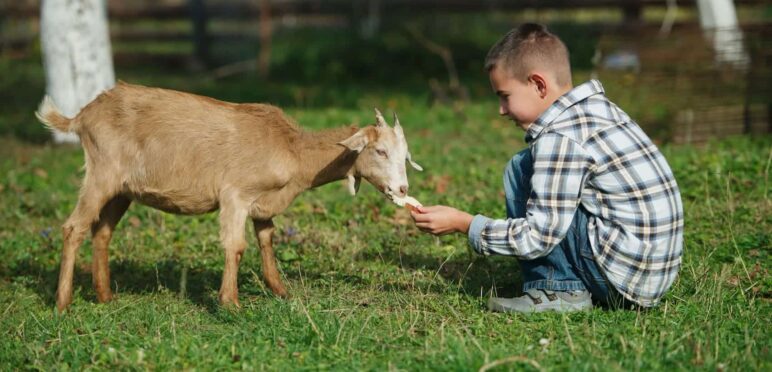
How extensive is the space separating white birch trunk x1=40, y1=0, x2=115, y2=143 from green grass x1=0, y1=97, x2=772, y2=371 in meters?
2.12

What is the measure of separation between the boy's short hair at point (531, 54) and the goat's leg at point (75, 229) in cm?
278

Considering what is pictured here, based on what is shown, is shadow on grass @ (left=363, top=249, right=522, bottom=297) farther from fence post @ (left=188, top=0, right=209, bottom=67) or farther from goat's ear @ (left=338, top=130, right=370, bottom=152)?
fence post @ (left=188, top=0, right=209, bottom=67)

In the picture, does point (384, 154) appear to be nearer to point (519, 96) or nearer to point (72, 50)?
point (519, 96)

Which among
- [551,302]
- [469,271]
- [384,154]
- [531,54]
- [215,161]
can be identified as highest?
[531,54]

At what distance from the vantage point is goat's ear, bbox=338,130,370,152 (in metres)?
5.79

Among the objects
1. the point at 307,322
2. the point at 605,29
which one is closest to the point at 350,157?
the point at 307,322

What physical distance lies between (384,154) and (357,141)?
0.21 meters

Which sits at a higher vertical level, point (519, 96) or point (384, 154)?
point (519, 96)

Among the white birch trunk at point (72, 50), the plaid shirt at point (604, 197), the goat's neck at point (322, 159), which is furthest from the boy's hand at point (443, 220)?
the white birch trunk at point (72, 50)

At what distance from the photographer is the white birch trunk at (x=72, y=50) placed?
11.7 metres

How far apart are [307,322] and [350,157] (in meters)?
1.42

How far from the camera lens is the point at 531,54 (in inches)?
205

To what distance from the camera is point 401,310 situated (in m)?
5.46

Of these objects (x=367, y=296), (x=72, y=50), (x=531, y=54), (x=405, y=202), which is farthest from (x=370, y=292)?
(x=72, y=50)
